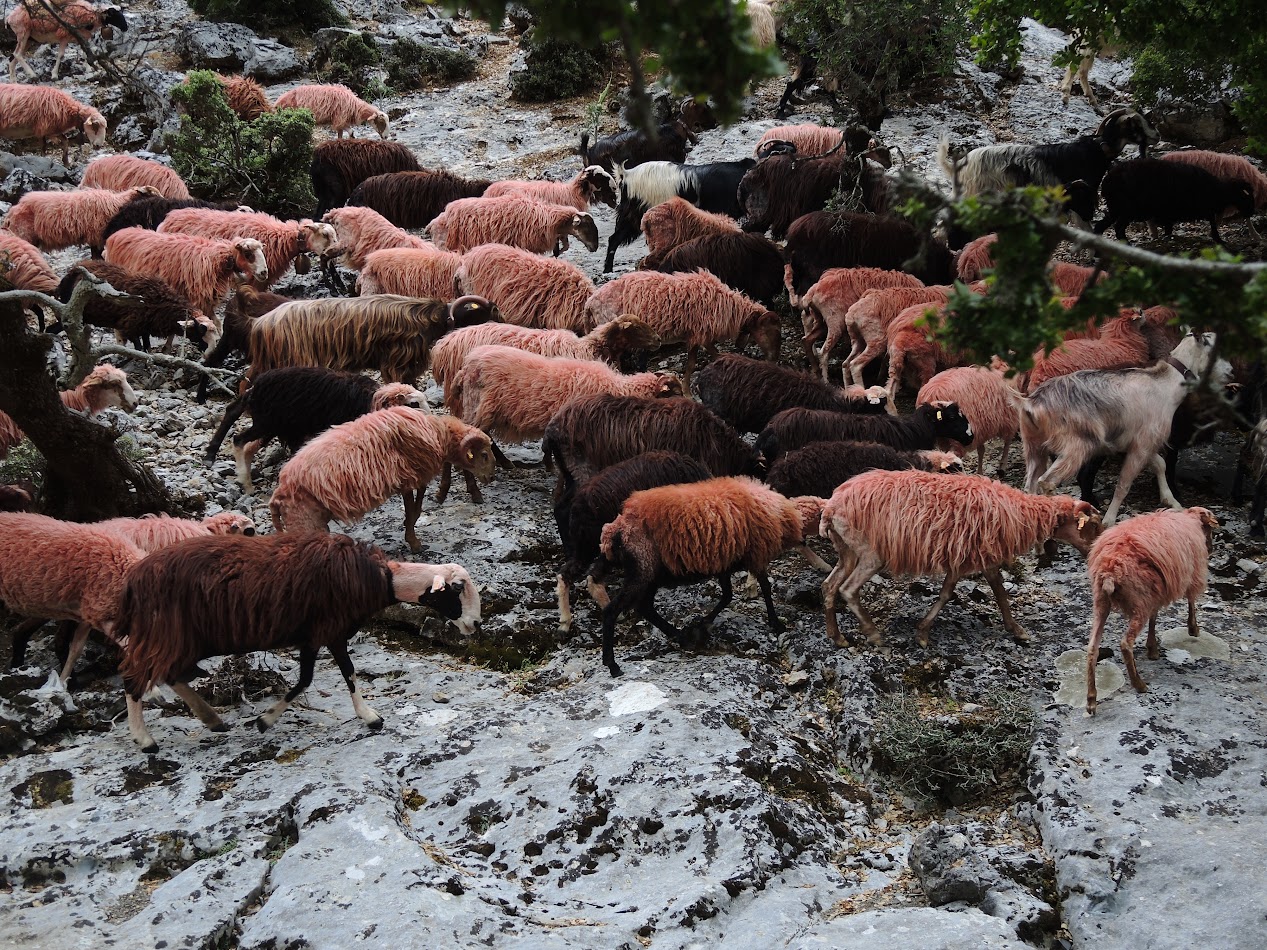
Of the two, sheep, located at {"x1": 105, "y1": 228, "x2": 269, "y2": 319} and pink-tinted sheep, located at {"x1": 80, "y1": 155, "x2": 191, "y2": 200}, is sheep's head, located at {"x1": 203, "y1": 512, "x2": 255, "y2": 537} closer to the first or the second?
sheep, located at {"x1": 105, "y1": 228, "x2": 269, "y2": 319}

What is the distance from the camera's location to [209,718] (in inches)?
243

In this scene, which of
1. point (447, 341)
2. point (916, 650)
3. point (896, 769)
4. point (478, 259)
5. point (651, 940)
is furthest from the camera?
point (478, 259)

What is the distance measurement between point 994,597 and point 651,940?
3.74 m

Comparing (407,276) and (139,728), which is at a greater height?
(407,276)

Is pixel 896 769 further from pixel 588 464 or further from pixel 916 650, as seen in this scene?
pixel 588 464

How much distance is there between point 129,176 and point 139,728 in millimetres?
9880

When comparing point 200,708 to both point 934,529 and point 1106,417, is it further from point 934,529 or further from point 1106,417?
point 1106,417

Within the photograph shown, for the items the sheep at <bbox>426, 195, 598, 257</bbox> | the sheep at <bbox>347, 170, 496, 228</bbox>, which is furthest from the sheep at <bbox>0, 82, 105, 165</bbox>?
the sheep at <bbox>426, 195, 598, 257</bbox>

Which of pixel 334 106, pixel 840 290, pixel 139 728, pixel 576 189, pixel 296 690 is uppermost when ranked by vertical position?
pixel 334 106

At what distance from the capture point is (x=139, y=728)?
599cm

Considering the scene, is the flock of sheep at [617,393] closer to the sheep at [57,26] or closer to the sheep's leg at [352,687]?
the sheep's leg at [352,687]

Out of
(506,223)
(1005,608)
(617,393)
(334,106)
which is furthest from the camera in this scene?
(334,106)

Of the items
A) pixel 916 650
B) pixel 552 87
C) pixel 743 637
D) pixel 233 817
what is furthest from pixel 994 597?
pixel 552 87

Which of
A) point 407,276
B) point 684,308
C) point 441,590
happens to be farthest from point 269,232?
point 441,590
